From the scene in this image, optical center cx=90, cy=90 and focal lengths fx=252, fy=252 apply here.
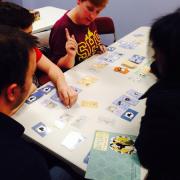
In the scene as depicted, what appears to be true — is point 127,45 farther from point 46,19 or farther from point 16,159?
point 16,159

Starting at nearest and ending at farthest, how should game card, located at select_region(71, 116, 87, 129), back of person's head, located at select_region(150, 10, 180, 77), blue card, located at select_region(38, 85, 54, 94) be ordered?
back of person's head, located at select_region(150, 10, 180, 77)
game card, located at select_region(71, 116, 87, 129)
blue card, located at select_region(38, 85, 54, 94)

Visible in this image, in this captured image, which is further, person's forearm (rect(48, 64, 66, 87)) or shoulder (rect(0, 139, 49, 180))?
person's forearm (rect(48, 64, 66, 87))

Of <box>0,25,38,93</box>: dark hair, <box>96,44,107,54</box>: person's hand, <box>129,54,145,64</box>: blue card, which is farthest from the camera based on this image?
<box>96,44,107,54</box>: person's hand

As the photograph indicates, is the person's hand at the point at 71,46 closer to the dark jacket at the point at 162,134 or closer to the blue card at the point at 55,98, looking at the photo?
the blue card at the point at 55,98

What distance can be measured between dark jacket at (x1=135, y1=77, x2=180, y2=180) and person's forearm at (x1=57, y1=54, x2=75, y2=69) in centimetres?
77

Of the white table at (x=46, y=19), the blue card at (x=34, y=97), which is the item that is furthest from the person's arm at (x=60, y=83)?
the white table at (x=46, y=19)

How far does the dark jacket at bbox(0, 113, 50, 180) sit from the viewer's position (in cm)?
56

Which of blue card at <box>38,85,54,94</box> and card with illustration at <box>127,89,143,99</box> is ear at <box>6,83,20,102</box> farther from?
card with illustration at <box>127,89,143,99</box>

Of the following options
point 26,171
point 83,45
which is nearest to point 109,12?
point 83,45

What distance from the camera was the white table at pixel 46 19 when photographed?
7.70 ft

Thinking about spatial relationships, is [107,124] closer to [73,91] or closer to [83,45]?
[73,91]

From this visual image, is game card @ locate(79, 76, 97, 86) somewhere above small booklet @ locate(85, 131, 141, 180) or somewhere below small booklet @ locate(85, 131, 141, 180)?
below

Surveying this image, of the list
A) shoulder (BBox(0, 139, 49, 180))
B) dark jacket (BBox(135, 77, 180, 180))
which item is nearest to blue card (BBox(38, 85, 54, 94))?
dark jacket (BBox(135, 77, 180, 180))

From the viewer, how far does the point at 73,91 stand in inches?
51.1
